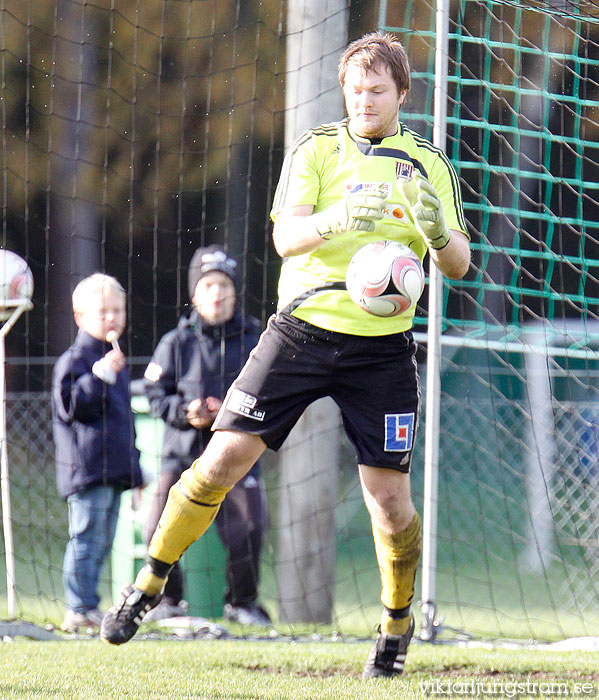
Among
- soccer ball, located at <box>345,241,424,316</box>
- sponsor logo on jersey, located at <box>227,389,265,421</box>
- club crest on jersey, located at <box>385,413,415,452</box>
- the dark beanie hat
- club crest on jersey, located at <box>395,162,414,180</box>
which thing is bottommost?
club crest on jersey, located at <box>385,413,415,452</box>

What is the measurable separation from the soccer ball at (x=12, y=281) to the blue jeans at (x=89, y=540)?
3.73 ft

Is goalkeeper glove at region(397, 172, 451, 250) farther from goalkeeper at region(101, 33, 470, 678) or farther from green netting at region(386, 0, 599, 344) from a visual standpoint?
green netting at region(386, 0, 599, 344)

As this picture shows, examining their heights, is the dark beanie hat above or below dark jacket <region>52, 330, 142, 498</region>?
above

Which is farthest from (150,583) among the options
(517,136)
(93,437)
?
(517,136)

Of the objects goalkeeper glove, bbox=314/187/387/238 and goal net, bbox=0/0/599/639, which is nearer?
goalkeeper glove, bbox=314/187/387/238

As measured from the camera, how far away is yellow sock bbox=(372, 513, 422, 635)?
355 cm

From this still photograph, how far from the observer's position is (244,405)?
3311 mm

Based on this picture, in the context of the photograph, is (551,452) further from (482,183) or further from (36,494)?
(36,494)

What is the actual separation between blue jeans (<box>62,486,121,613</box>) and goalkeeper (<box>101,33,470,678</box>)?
6.04 ft

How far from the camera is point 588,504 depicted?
709 cm

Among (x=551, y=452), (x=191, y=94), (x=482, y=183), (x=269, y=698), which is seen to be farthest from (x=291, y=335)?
(x=191, y=94)

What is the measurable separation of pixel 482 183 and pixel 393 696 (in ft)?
11.0

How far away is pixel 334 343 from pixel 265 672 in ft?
4.48

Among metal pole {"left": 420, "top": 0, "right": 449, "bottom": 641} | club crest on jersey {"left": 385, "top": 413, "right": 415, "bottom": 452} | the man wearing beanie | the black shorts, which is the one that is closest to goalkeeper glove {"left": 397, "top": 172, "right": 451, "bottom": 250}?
the black shorts
